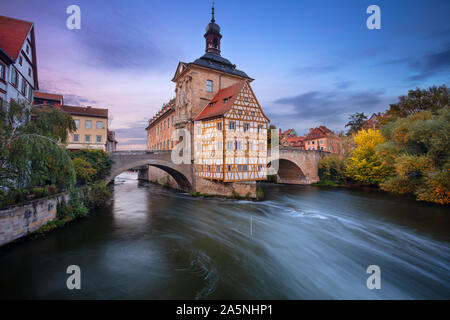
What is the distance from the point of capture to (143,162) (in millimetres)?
19297

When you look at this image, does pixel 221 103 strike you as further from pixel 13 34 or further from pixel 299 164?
pixel 299 164

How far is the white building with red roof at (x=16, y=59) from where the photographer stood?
12.0 metres

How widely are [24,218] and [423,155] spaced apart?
84.1 ft

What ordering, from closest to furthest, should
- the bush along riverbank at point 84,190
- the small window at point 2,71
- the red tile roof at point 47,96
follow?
the bush along riverbank at point 84,190 → the small window at point 2,71 → the red tile roof at point 47,96

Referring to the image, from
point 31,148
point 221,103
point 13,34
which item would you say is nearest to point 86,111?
point 13,34

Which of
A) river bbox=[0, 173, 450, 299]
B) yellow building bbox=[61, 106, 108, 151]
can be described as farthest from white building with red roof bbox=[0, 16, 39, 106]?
yellow building bbox=[61, 106, 108, 151]

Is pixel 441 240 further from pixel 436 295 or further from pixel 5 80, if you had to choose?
pixel 5 80

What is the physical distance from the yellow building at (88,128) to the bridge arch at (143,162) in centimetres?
1127

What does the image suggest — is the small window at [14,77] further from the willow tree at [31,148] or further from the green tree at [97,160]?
the willow tree at [31,148]

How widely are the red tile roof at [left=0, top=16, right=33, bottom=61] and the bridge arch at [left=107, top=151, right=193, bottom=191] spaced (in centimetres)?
880

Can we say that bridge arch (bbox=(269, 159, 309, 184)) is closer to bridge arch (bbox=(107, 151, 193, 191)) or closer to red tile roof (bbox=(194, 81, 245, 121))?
red tile roof (bbox=(194, 81, 245, 121))

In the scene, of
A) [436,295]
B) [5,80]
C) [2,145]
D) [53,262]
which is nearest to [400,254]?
[436,295]

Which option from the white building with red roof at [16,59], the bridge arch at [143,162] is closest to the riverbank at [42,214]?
the bridge arch at [143,162]
